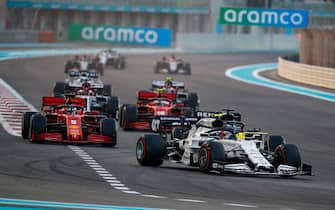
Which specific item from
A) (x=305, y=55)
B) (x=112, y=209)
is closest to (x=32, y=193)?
(x=112, y=209)

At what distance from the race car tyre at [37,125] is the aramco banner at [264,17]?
52.9m

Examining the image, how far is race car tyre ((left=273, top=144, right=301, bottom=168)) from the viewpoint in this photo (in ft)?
58.9

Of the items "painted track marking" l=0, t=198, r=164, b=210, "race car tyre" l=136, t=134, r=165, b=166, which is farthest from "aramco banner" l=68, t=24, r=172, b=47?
"painted track marking" l=0, t=198, r=164, b=210

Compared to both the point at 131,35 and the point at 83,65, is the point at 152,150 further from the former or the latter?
the point at 131,35

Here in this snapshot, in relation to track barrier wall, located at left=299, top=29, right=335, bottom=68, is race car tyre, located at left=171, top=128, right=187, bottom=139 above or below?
below

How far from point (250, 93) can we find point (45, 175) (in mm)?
27710

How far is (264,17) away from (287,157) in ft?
191

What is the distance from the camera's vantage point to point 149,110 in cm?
2742

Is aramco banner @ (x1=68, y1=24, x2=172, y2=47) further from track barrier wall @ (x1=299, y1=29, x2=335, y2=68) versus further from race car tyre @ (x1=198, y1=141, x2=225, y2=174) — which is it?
race car tyre @ (x1=198, y1=141, x2=225, y2=174)

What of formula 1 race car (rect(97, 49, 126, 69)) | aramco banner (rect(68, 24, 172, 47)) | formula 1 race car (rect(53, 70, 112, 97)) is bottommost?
formula 1 race car (rect(53, 70, 112, 97))

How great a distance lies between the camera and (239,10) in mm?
74938

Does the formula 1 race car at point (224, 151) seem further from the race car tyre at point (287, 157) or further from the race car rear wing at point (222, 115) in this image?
the race car rear wing at point (222, 115)

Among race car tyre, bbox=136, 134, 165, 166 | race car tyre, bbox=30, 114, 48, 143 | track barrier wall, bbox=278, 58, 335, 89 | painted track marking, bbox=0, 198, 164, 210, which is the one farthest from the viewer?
track barrier wall, bbox=278, 58, 335, 89

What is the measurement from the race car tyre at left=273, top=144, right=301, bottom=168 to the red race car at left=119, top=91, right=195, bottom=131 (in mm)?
7329
